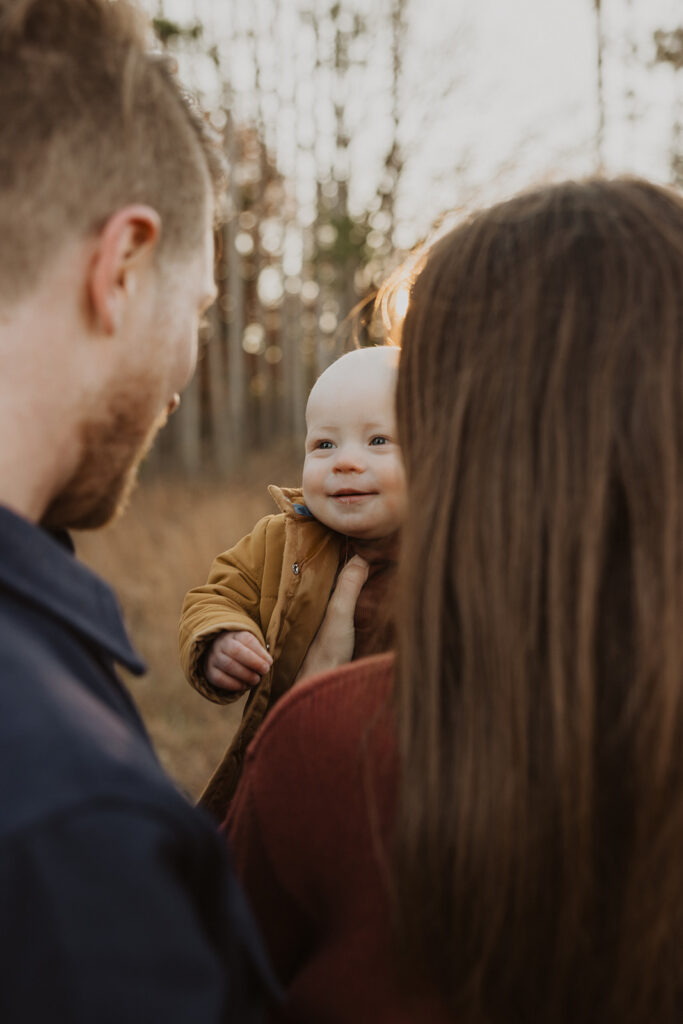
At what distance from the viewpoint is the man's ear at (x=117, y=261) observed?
1.12 meters

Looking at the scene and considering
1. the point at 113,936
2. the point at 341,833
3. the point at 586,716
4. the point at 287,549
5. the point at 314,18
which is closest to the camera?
the point at 113,936

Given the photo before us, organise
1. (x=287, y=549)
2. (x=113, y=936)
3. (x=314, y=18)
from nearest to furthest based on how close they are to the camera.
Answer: (x=113, y=936) < (x=287, y=549) < (x=314, y=18)

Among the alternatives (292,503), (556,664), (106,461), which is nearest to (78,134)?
(106,461)

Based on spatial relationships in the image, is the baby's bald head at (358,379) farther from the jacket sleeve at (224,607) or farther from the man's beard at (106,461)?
the man's beard at (106,461)

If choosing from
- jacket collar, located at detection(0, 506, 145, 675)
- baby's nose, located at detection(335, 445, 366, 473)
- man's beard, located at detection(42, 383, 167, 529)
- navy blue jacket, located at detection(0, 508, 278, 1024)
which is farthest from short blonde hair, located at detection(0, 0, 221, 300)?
baby's nose, located at detection(335, 445, 366, 473)

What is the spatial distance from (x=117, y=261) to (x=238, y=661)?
101 centimetres

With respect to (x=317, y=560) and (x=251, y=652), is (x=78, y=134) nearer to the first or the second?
(x=251, y=652)

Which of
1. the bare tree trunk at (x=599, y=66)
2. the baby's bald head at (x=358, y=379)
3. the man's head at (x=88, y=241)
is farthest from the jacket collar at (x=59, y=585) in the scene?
the bare tree trunk at (x=599, y=66)

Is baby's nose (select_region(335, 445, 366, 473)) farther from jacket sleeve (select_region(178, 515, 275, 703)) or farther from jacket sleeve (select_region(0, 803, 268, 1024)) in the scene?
jacket sleeve (select_region(0, 803, 268, 1024))

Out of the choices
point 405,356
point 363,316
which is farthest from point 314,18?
point 405,356

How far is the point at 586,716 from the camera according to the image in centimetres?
96

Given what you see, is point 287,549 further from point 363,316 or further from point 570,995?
point 570,995

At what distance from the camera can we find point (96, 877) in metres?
0.81

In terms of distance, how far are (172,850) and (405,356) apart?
2.08 feet
